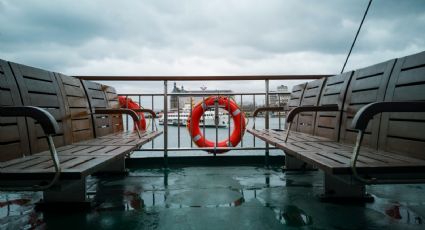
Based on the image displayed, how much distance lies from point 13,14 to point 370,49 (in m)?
6.97

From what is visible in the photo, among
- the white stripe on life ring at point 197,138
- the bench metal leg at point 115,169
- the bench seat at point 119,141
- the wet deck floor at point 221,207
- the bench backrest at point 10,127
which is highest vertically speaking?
the bench backrest at point 10,127

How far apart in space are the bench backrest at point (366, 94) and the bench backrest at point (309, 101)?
679 millimetres

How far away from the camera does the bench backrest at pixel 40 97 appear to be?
1.79 m

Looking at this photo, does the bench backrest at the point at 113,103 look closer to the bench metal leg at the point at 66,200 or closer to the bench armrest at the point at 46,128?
the bench metal leg at the point at 66,200

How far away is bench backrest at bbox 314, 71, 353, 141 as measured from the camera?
93.2 inches

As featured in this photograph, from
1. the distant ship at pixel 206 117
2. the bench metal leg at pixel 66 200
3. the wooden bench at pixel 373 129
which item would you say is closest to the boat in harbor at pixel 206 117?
the distant ship at pixel 206 117

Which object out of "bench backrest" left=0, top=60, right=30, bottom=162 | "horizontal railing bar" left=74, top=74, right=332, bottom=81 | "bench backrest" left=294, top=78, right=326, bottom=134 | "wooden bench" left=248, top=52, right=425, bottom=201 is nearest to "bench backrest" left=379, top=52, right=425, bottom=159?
"wooden bench" left=248, top=52, right=425, bottom=201

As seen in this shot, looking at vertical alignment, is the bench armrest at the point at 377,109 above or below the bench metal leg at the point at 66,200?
above

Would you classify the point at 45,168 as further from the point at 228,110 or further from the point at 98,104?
the point at 228,110

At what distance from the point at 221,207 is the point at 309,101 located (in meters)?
1.77

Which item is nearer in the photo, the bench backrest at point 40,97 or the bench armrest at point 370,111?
the bench armrest at point 370,111

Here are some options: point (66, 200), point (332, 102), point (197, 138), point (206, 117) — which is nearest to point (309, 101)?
point (332, 102)

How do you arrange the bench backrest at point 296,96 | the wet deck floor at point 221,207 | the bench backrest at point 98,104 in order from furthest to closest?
the bench backrest at point 296,96 < the bench backrest at point 98,104 < the wet deck floor at point 221,207

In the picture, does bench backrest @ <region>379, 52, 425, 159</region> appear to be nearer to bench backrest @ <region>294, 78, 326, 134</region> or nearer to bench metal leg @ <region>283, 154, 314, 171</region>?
bench backrest @ <region>294, 78, 326, 134</region>
